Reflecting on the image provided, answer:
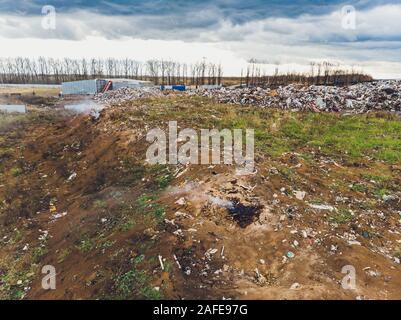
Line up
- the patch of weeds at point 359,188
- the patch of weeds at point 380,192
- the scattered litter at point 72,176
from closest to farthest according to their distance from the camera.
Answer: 1. the patch of weeds at point 380,192
2. the patch of weeds at point 359,188
3. the scattered litter at point 72,176

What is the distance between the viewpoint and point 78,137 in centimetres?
1262

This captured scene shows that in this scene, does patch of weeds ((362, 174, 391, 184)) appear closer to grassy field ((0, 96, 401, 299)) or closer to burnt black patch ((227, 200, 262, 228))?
grassy field ((0, 96, 401, 299))

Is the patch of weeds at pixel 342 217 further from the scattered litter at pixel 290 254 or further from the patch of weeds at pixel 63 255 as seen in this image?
the patch of weeds at pixel 63 255

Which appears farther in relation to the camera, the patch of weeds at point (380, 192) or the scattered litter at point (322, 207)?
the patch of weeds at point (380, 192)

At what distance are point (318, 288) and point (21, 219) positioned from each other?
649 cm

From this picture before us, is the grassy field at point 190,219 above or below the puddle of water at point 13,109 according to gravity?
below

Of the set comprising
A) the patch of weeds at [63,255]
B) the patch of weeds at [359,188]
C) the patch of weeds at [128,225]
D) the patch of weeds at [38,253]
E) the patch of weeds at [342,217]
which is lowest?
the patch of weeds at [38,253]

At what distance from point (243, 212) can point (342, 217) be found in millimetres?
1850
